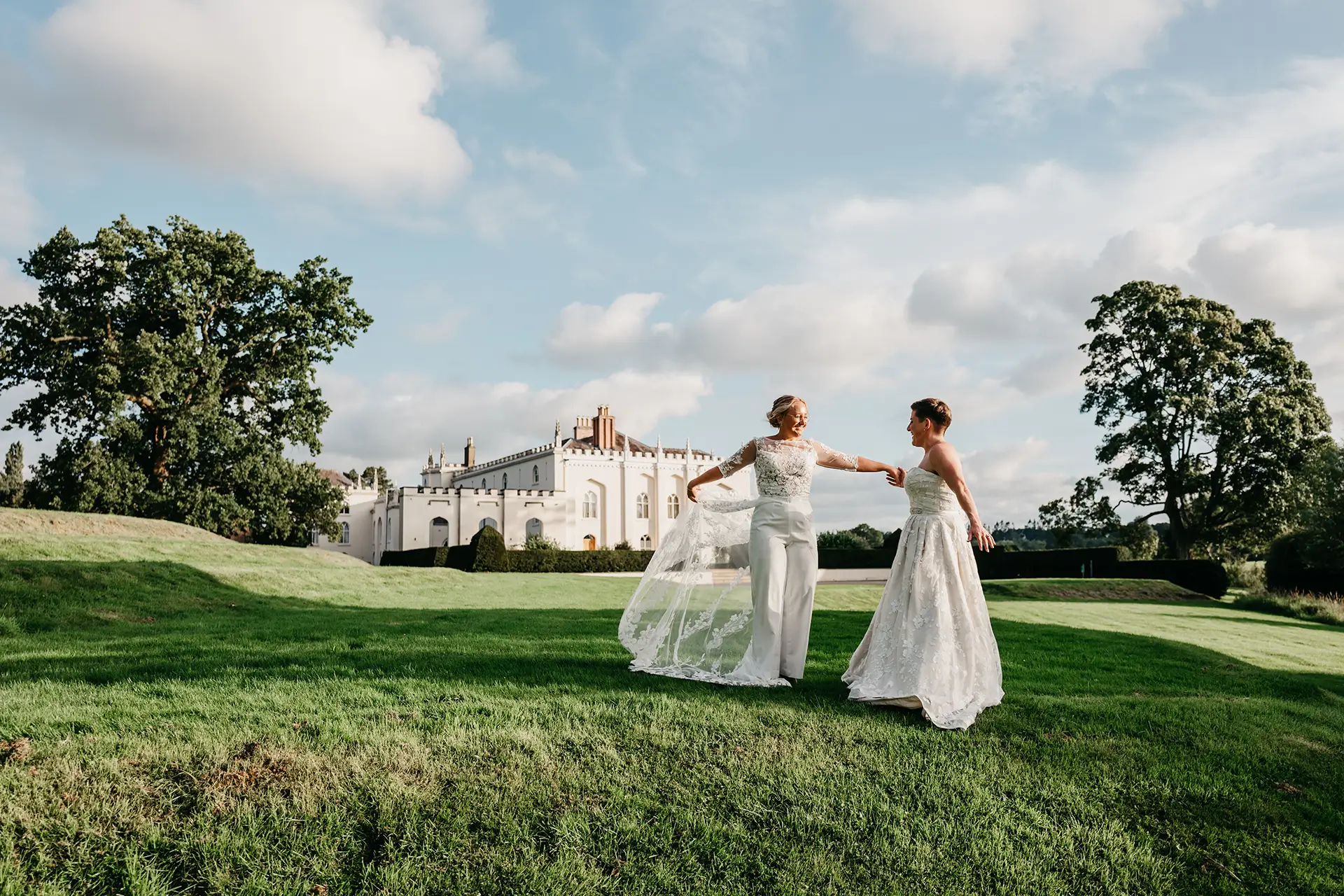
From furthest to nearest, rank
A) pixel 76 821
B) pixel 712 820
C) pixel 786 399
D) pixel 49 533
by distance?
pixel 49 533 → pixel 786 399 → pixel 712 820 → pixel 76 821

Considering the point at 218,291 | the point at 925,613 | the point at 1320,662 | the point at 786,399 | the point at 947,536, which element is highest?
the point at 218,291

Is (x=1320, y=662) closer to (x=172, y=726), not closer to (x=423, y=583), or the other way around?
(x=172, y=726)

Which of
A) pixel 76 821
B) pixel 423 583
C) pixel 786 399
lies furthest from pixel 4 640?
pixel 423 583

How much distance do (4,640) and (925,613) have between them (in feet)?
31.0

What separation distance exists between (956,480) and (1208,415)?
34321mm

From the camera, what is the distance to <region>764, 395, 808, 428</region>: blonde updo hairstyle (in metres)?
6.56

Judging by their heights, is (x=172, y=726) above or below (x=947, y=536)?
below

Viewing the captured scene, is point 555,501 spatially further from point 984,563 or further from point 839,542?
point 984,563

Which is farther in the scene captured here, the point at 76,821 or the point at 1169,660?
the point at 1169,660

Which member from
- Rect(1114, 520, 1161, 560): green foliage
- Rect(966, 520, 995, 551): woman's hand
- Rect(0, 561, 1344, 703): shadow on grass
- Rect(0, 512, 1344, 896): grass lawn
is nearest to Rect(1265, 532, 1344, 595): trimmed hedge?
Rect(1114, 520, 1161, 560): green foliage

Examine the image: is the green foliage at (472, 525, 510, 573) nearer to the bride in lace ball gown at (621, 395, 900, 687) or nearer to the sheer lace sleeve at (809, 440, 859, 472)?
the bride in lace ball gown at (621, 395, 900, 687)

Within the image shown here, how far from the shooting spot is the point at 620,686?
608cm

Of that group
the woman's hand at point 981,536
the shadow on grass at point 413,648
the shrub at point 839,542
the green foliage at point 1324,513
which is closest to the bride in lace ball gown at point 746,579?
the shadow on grass at point 413,648

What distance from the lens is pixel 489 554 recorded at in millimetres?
33594
